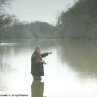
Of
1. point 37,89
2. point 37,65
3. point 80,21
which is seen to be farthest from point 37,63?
point 80,21

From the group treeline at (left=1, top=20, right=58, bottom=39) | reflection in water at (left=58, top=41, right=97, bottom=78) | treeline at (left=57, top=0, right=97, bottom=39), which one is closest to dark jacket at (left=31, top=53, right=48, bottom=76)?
reflection in water at (left=58, top=41, right=97, bottom=78)

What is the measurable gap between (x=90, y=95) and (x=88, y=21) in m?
102

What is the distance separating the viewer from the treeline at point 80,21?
11281cm

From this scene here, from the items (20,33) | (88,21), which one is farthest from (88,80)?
(20,33)

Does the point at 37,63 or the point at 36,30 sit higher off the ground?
the point at 36,30

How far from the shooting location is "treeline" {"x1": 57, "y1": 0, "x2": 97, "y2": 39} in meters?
113

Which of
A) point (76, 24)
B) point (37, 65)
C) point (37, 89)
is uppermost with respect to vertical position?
point (76, 24)

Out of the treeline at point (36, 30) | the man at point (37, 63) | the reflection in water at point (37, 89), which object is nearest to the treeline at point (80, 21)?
the treeline at point (36, 30)

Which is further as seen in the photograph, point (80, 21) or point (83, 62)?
point (80, 21)

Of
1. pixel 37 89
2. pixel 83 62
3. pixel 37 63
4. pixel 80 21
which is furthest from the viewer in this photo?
pixel 80 21

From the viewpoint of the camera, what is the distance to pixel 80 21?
123562 mm

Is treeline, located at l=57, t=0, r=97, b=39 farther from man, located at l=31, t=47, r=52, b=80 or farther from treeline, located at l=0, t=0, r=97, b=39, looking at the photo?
man, located at l=31, t=47, r=52, b=80

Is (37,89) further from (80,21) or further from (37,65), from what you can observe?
(80,21)

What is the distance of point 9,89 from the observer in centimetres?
1517
